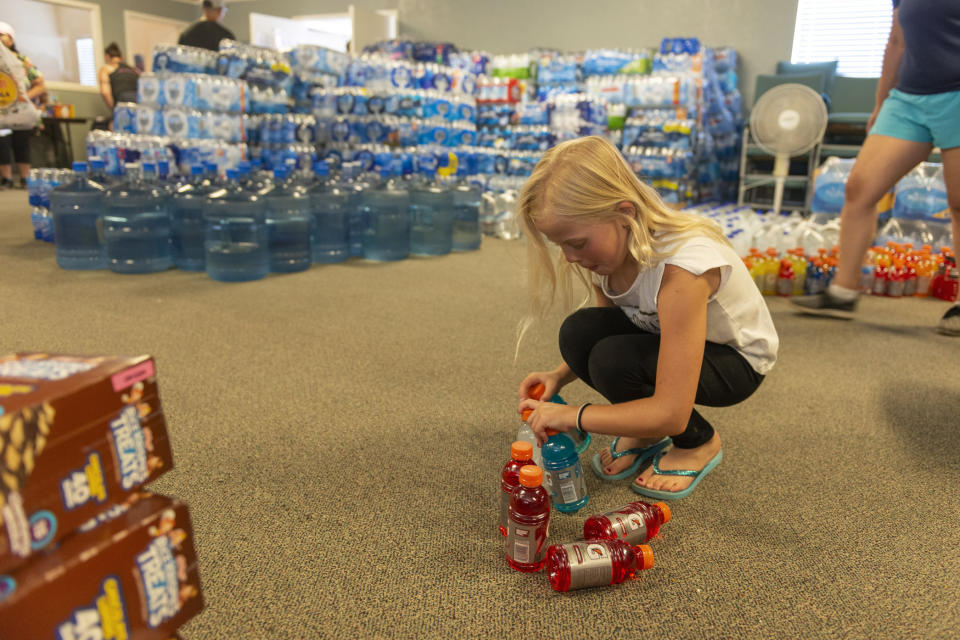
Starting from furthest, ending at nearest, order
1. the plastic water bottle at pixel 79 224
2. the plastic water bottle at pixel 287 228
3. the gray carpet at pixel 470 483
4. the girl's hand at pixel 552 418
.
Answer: the plastic water bottle at pixel 287 228
the plastic water bottle at pixel 79 224
the girl's hand at pixel 552 418
the gray carpet at pixel 470 483

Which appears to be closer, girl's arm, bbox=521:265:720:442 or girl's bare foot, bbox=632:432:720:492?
girl's arm, bbox=521:265:720:442

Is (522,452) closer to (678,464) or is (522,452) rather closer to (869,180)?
(678,464)

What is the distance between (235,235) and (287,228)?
290 millimetres

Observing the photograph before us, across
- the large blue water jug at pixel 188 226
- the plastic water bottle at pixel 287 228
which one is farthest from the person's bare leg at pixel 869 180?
the large blue water jug at pixel 188 226

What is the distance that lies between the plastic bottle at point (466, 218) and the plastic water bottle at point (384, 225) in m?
0.53

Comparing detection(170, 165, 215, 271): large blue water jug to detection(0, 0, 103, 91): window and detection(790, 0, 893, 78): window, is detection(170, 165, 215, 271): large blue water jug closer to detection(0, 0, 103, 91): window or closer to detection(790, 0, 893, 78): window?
detection(790, 0, 893, 78): window

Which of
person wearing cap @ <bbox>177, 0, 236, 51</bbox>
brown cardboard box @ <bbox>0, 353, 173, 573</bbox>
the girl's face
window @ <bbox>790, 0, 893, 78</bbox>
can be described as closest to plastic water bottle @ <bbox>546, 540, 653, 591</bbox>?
the girl's face

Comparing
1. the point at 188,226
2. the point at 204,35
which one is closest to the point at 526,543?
the point at 188,226

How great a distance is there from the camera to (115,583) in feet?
2.06

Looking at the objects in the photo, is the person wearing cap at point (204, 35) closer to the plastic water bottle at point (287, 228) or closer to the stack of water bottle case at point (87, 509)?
the plastic water bottle at point (287, 228)

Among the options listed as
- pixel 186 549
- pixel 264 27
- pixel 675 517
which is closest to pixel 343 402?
pixel 675 517

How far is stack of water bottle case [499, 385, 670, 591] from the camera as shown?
1101 millimetres

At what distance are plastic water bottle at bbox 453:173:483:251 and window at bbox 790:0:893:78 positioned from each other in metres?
4.39

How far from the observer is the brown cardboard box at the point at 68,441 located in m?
0.54
